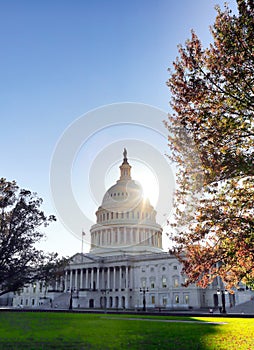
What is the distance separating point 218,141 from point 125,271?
9333 cm

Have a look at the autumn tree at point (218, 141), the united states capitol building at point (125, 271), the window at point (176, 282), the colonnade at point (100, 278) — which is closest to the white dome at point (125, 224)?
the united states capitol building at point (125, 271)

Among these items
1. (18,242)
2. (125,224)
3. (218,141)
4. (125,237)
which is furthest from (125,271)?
(218,141)

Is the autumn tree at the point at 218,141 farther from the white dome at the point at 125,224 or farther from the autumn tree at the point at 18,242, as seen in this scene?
the white dome at the point at 125,224

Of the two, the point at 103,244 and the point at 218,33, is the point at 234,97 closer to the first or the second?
the point at 218,33

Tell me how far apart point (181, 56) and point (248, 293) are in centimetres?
7065

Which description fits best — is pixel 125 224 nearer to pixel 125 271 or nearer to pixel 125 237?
pixel 125 237

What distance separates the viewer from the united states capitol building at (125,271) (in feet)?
297

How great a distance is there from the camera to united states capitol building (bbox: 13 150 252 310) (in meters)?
90.5

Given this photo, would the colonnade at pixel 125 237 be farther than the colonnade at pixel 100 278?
Yes

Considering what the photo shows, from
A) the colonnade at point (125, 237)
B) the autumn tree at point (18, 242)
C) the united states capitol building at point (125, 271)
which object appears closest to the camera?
the autumn tree at point (18, 242)

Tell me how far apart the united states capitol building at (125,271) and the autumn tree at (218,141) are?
6633 centimetres

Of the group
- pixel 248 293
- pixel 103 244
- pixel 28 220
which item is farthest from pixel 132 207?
pixel 28 220

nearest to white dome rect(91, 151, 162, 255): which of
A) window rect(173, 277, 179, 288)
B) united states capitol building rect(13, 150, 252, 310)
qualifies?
united states capitol building rect(13, 150, 252, 310)

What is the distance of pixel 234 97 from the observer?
14852mm
